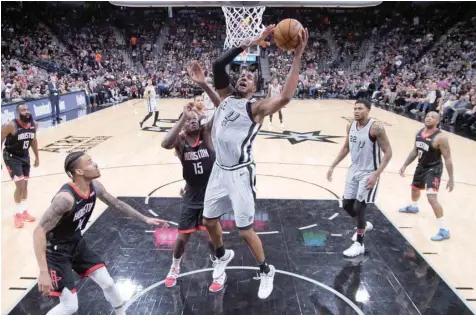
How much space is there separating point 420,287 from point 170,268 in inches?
103

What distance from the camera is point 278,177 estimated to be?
8.08 meters

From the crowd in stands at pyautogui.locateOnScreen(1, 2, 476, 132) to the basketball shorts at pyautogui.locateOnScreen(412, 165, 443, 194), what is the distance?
1261 centimetres

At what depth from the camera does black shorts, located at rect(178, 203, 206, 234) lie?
4.15m

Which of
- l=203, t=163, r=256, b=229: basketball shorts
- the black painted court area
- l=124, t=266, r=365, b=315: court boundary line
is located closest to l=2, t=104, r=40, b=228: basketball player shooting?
the black painted court area

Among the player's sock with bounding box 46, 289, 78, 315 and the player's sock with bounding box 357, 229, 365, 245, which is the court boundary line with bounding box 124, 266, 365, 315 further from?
the player's sock with bounding box 357, 229, 365, 245

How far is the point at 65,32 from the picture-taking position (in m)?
28.6

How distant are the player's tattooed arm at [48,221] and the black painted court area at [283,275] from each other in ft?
4.10

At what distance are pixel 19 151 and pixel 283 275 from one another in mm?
3970

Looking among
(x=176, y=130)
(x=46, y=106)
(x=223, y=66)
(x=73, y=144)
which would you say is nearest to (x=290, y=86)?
(x=223, y=66)

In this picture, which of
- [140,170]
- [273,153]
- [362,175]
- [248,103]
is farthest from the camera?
[273,153]

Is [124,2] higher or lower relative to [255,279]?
higher

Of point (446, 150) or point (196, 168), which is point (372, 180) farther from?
point (196, 168)

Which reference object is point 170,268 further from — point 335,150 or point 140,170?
point 335,150

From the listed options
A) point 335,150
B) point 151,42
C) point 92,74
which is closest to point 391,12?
point 151,42
